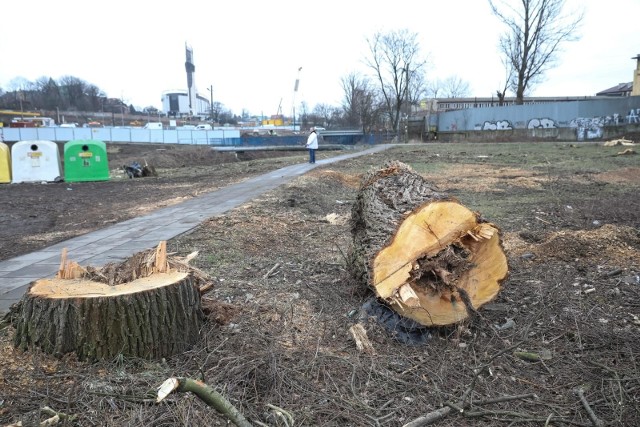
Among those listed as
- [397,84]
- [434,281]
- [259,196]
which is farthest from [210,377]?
[397,84]

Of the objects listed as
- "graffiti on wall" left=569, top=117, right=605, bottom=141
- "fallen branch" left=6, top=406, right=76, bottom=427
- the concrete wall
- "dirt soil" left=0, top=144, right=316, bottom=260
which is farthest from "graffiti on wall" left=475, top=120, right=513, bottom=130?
"fallen branch" left=6, top=406, right=76, bottom=427

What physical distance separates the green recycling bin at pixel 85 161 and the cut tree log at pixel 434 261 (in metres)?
16.2

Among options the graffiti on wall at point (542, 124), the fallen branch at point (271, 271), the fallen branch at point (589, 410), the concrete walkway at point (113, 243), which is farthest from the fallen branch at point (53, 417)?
the graffiti on wall at point (542, 124)

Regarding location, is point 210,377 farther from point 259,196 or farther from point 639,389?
point 259,196

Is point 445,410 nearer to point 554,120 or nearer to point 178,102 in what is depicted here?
point 554,120

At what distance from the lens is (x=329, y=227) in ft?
24.6

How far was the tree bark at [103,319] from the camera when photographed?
2805mm

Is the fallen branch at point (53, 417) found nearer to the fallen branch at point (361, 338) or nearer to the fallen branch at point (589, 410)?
the fallen branch at point (361, 338)

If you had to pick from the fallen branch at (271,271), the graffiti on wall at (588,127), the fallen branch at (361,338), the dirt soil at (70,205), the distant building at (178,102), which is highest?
the distant building at (178,102)

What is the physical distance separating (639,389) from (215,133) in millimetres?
56196

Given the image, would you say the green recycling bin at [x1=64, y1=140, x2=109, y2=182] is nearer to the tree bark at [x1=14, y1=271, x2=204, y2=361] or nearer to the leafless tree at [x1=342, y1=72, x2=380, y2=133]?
the tree bark at [x1=14, y1=271, x2=204, y2=361]

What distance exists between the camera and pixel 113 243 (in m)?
6.70

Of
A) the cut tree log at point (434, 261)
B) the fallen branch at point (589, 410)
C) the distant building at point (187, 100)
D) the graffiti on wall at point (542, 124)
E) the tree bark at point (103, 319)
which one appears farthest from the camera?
the distant building at point (187, 100)

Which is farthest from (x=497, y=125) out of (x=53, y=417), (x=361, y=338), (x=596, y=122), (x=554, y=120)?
(x=53, y=417)
